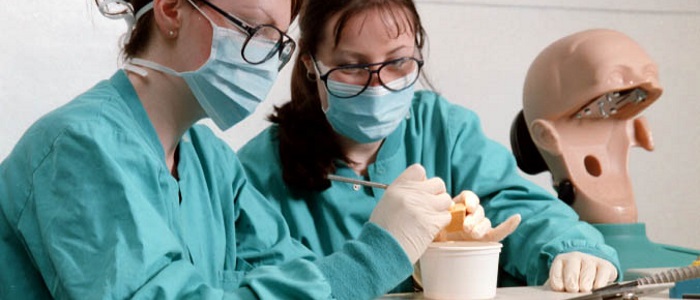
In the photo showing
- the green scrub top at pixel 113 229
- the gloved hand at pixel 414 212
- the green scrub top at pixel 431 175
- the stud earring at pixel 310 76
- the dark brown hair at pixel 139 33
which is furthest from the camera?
the stud earring at pixel 310 76

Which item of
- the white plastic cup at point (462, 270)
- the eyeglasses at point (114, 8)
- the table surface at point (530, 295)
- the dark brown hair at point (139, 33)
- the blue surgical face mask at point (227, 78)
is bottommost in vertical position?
the table surface at point (530, 295)

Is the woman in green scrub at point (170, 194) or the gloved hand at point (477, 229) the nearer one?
the woman in green scrub at point (170, 194)

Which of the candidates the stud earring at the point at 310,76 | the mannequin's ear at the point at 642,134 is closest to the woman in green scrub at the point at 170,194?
the stud earring at the point at 310,76

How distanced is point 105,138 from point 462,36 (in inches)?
66.1

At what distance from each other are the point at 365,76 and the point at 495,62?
1.14m

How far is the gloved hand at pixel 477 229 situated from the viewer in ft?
3.77

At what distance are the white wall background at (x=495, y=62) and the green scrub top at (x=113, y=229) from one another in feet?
3.07

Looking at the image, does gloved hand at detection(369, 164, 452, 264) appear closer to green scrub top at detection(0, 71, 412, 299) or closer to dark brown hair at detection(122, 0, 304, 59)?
green scrub top at detection(0, 71, 412, 299)

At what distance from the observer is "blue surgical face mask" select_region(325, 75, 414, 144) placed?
150 cm

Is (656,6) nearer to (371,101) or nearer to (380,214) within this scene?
(371,101)

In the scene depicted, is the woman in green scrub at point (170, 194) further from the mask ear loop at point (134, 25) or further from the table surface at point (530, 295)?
the table surface at point (530, 295)

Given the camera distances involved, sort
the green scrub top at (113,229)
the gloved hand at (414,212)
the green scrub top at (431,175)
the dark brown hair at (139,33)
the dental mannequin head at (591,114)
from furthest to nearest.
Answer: the dental mannequin head at (591,114) < the green scrub top at (431,175) < the dark brown hair at (139,33) < the gloved hand at (414,212) < the green scrub top at (113,229)

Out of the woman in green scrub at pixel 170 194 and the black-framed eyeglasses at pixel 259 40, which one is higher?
the black-framed eyeglasses at pixel 259 40

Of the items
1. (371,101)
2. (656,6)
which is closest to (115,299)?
(371,101)
